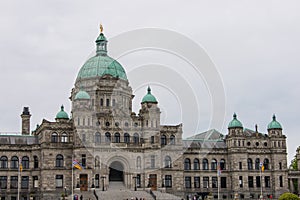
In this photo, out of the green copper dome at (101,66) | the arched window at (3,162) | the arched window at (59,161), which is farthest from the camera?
the green copper dome at (101,66)

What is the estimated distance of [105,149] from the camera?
308 ft

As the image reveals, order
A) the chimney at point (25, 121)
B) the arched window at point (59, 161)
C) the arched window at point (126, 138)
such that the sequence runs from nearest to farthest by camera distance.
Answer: the arched window at point (59, 161) < the arched window at point (126, 138) < the chimney at point (25, 121)

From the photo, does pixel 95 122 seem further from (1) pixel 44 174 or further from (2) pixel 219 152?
(2) pixel 219 152

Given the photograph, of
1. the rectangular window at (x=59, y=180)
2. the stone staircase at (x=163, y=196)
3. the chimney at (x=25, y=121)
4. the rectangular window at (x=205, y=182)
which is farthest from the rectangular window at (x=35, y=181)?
the rectangular window at (x=205, y=182)

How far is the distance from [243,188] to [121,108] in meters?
29.0

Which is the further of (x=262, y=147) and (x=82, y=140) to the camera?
(x=262, y=147)

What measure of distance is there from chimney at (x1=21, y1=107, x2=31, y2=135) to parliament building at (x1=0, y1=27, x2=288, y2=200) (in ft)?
0.65

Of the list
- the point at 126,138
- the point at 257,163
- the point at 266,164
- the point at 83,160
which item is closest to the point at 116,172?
the point at 126,138

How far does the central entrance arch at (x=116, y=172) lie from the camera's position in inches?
3787

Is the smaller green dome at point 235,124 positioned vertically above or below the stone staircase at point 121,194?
above

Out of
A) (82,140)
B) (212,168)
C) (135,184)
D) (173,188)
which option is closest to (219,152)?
(212,168)

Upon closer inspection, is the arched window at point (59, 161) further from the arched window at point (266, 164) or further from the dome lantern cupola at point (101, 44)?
the arched window at point (266, 164)

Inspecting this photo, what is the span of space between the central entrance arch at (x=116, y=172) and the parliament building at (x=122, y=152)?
0.59 ft

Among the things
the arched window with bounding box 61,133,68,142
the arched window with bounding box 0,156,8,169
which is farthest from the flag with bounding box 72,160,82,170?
the arched window with bounding box 0,156,8,169
